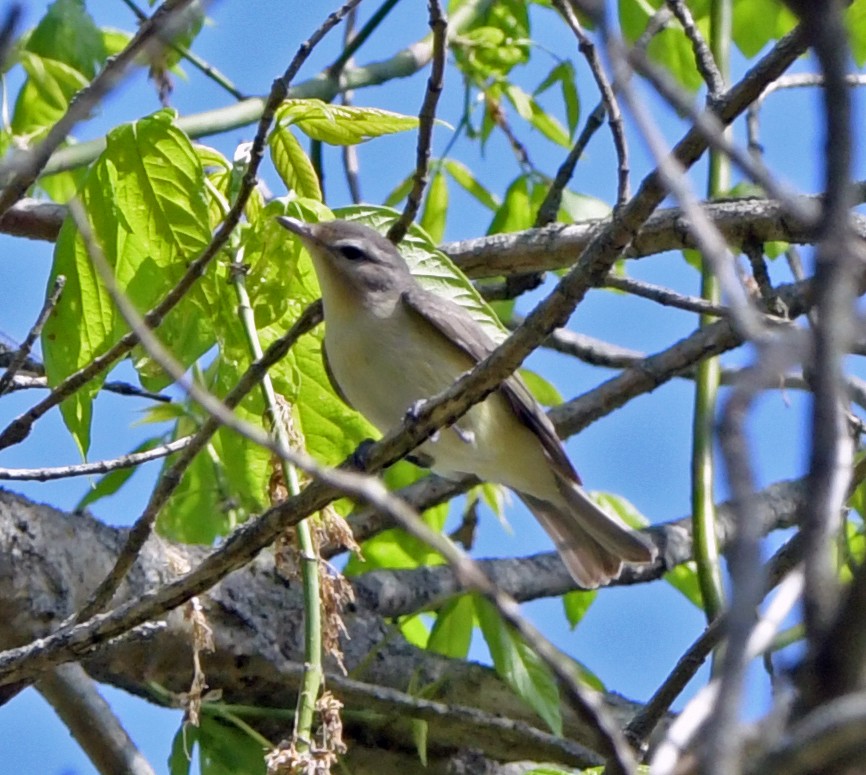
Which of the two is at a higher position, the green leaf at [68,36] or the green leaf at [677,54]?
the green leaf at [677,54]

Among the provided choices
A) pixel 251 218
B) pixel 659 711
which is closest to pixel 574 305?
pixel 659 711

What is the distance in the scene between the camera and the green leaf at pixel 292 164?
122 inches

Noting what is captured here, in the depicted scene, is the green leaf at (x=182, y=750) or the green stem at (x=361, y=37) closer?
the green leaf at (x=182, y=750)

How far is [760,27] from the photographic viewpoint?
472 centimetres

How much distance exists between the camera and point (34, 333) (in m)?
2.79

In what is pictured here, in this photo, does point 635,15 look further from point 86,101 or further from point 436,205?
point 86,101

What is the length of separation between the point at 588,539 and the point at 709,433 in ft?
4.07

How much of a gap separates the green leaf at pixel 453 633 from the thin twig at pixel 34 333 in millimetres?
1781

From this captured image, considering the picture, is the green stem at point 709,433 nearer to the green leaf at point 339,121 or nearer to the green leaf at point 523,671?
the green leaf at point 523,671

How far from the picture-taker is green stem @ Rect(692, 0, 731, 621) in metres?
3.52

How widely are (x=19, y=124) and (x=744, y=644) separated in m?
4.27

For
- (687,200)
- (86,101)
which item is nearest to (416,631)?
(86,101)

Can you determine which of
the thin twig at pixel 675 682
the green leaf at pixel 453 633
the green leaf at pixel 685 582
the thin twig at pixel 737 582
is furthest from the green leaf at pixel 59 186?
the thin twig at pixel 737 582

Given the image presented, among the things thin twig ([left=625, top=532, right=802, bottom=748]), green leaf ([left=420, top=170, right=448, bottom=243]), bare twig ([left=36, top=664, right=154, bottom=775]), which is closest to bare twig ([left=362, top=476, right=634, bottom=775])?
thin twig ([left=625, top=532, right=802, bottom=748])
